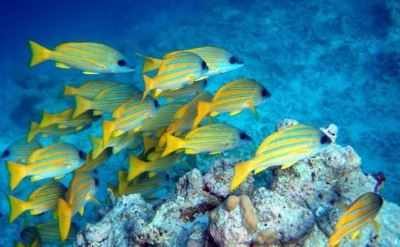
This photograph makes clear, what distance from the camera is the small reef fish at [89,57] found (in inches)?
176

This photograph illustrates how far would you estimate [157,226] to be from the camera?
3.51 m

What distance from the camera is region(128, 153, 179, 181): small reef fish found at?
15.6 ft

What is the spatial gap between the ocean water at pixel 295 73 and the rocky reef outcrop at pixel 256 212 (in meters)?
4.45

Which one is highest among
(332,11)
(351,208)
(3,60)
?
(351,208)

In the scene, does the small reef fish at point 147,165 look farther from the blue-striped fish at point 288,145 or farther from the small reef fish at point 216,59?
the blue-striped fish at point 288,145

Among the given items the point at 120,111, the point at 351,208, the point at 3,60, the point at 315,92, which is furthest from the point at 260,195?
the point at 3,60

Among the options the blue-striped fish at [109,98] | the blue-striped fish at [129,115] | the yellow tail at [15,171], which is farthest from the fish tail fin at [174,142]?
the yellow tail at [15,171]

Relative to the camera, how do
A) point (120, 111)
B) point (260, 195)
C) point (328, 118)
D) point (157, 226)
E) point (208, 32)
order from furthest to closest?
point (208, 32) < point (328, 118) < point (120, 111) < point (157, 226) < point (260, 195)

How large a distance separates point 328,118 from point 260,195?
882 centimetres

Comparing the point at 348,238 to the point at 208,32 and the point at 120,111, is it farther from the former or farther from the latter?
the point at 208,32

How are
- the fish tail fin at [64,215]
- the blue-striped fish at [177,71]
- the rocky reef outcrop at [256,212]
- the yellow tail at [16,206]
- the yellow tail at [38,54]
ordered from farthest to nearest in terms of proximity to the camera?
the yellow tail at [38,54], the yellow tail at [16,206], the blue-striped fish at [177,71], the fish tail fin at [64,215], the rocky reef outcrop at [256,212]

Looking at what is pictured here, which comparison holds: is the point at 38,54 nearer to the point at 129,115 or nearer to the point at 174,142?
the point at 129,115

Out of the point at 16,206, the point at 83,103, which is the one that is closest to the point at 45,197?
the point at 16,206

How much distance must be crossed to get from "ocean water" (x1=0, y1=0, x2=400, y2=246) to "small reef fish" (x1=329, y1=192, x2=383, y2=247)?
6.17 metres
